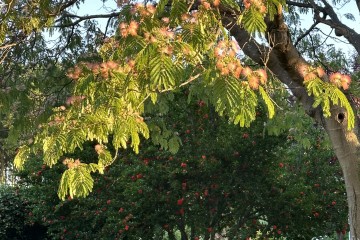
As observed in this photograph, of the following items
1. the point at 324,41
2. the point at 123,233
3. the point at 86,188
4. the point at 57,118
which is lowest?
the point at 86,188

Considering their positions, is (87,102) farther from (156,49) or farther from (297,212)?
(297,212)

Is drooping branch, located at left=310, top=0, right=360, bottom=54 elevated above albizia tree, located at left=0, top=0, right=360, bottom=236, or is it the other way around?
drooping branch, located at left=310, top=0, right=360, bottom=54

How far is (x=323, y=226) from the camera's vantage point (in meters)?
11.4

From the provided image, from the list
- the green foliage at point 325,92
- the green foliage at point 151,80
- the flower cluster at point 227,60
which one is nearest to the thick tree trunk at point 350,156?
the green foliage at point 151,80

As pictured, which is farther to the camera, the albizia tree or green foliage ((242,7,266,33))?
green foliage ((242,7,266,33))

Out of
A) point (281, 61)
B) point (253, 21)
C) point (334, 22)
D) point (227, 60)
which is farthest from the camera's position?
point (334, 22)

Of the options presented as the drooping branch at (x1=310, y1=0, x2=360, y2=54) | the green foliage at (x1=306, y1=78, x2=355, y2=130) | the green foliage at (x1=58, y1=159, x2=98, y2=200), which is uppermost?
the drooping branch at (x1=310, y1=0, x2=360, y2=54)

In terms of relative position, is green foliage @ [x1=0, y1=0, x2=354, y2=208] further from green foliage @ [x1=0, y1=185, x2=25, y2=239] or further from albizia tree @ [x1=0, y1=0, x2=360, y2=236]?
green foliage @ [x1=0, y1=185, x2=25, y2=239]

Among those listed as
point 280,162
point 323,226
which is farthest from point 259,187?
point 323,226

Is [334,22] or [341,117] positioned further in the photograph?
[334,22]

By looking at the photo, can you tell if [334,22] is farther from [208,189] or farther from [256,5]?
[256,5]

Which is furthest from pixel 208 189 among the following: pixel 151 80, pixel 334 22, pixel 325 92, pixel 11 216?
pixel 151 80

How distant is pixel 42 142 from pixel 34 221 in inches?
332

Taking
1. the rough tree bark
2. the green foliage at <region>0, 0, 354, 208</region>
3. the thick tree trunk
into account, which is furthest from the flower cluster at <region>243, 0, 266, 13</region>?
the thick tree trunk
